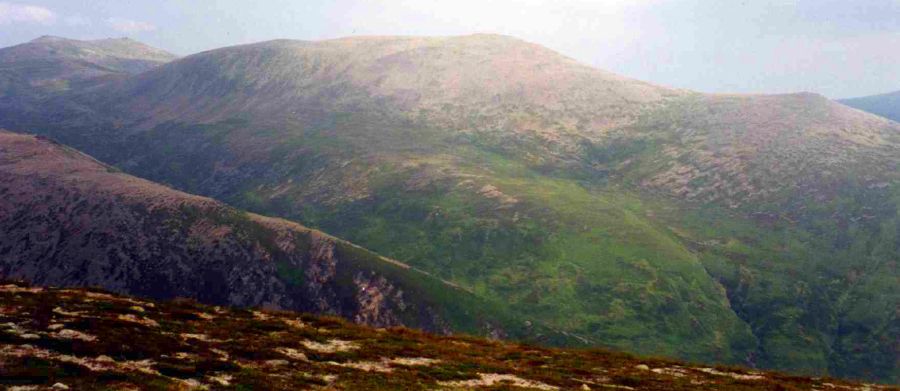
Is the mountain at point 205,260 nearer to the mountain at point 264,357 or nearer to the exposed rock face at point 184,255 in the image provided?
the exposed rock face at point 184,255

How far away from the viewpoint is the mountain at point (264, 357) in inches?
1244

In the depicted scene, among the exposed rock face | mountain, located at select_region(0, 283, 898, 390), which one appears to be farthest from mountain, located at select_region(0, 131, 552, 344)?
mountain, located at select_region(0, 283, 898, 390)

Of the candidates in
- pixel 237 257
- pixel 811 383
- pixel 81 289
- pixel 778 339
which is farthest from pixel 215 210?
pixel 778 339

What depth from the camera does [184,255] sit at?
14925cm

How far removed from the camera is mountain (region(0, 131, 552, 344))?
465 ft

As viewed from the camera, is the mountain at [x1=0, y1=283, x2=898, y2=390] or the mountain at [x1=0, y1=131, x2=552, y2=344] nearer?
the mountain at [x1=0, y1=283, x2=898, y2=390]

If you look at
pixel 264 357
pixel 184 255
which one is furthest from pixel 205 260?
pixel 264 357

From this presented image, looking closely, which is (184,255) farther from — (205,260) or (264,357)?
(264,357)

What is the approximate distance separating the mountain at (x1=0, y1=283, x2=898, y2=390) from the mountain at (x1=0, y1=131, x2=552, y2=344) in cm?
9055

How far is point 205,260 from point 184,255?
6.17m

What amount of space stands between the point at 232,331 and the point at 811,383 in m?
48.2

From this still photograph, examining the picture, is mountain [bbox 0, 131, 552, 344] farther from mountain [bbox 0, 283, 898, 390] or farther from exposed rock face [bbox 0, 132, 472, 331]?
mountain [bbox 0, 283, 898, 390]

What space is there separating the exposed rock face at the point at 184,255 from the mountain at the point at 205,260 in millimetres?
267

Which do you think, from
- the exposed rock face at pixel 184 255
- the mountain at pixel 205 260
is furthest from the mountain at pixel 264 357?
the mountain at pixel 205 260
